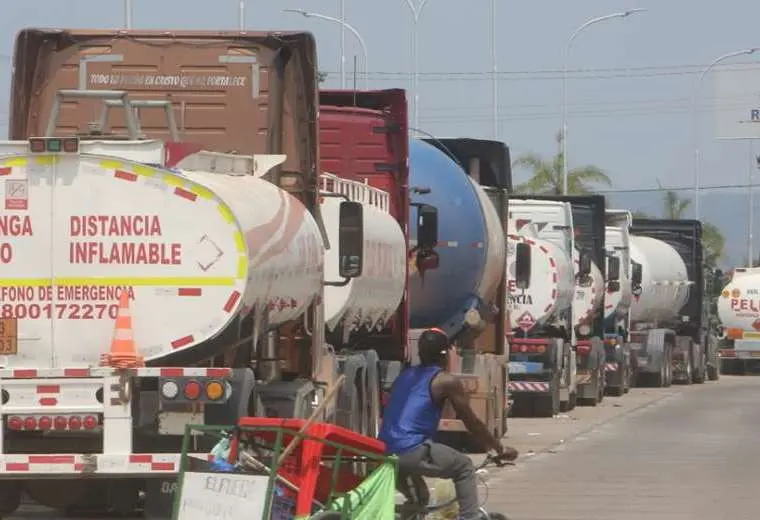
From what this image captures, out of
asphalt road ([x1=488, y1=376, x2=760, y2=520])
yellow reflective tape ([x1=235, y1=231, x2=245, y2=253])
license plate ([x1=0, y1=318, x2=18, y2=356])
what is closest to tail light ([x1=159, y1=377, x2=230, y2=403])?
yellow reflective tape ([x1=235, y1=231, x2=245, y2=253])

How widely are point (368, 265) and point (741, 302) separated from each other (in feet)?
136

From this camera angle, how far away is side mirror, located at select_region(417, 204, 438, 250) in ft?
69.1

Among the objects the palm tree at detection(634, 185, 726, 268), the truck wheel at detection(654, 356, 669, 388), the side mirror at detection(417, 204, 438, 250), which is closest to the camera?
the side mirror at detection(417, 204, 438, 250)

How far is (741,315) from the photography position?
5834cm

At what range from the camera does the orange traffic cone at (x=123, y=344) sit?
12.5m

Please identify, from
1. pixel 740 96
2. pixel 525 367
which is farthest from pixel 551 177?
pixel 525 367

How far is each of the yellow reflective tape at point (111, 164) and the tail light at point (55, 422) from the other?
1.52 m

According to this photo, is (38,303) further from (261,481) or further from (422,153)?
(422,153)

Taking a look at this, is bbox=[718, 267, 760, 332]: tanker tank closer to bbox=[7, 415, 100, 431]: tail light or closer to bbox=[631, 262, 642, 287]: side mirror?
bbox=[631, 262, 642, 287]: side mirror

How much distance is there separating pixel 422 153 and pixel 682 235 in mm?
28930

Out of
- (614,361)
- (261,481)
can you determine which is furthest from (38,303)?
(614,361)

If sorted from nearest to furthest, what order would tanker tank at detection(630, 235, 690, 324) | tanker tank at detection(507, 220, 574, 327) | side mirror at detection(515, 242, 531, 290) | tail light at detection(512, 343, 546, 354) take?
side mirror at detection(515, 242, 531, 290) < tanker tank at detection(507, 220, 574, 327) < tail light at detection(512, 343, 546, 354) < tanker tank at detection(630, 235, 690, 324)

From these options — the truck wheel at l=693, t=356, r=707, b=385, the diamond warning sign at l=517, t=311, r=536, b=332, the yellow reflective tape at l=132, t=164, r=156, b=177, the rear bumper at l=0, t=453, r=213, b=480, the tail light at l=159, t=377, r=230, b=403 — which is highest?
the yellow reflective tape at l=132, t=164, r=156, b=177

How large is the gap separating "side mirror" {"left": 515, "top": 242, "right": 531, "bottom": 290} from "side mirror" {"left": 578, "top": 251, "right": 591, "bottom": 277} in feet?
20.1
